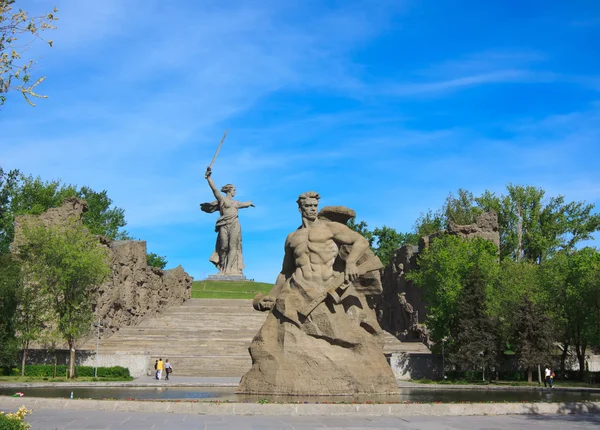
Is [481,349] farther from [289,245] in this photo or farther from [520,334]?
[289,245]

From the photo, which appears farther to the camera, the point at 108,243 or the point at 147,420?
the point at 108,243

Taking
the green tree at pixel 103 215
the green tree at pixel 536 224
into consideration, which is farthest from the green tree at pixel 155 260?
the green tree at pixel 536 224

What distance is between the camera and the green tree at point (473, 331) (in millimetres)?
31188

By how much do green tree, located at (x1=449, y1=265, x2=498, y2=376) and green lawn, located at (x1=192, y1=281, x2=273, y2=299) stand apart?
19097mm

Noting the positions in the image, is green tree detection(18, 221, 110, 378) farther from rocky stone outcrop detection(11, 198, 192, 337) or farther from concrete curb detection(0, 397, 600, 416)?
concrete curb detection(0, 397, 600, 416)

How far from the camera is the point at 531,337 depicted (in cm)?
3058

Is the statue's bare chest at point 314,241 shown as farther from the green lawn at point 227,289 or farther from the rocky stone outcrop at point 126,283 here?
the green lawn at point 227,289

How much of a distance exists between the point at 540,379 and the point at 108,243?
25857 mm

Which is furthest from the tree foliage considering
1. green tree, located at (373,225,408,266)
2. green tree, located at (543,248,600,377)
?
green tree, located at (543,248,600,377)

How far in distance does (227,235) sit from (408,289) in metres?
15.0

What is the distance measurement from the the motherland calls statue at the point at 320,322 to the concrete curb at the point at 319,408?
2.51 metres

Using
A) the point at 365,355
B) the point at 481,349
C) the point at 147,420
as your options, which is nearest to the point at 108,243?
the point at 481,349

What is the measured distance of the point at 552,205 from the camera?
200 feet

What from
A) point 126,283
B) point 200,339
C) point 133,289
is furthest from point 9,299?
point 133,289
